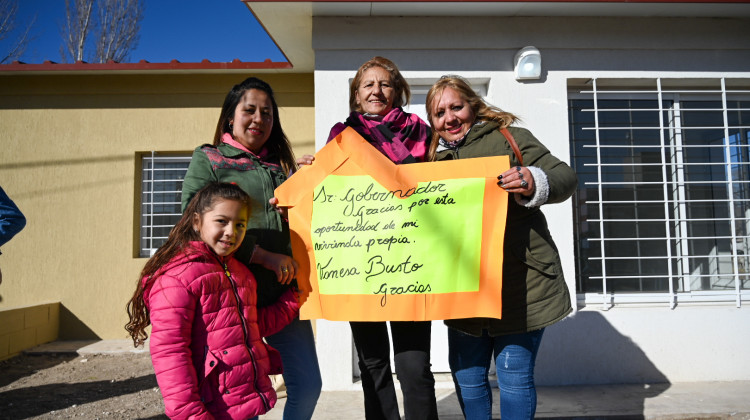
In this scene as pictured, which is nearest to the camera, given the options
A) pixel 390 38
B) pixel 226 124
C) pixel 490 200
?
pixel 490 200

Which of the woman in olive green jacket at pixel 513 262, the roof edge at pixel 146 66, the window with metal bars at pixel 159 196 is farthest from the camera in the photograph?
the window with metal bars at pixel 159 196

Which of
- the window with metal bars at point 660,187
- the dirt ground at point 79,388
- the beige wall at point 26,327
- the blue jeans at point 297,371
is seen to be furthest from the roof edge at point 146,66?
the blue jeans at point 297,371

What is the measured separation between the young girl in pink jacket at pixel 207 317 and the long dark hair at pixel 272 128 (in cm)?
38

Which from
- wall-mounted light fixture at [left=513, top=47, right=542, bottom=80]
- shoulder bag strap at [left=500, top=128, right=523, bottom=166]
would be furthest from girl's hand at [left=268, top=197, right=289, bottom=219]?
wall-mounted light fixture at [left=513, top=47, right=542, bottom=80]

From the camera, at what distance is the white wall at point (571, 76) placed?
4.07m

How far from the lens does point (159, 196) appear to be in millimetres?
6281

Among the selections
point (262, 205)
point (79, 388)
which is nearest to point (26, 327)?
point (79, 388)

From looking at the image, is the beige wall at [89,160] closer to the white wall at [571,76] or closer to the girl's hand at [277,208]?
the white wall at [571,76]

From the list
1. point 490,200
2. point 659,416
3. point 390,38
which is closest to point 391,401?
point 490,200

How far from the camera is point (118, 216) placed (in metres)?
6.03

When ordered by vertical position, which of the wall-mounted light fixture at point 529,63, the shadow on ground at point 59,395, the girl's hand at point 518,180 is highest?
the wall-mounted light fixture at point 529,63

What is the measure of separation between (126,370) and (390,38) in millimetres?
4311

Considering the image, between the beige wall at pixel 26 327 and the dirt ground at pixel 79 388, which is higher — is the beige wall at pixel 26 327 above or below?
above

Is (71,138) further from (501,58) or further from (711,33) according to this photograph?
(711,33)
